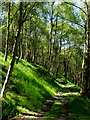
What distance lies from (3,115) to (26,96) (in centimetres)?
312

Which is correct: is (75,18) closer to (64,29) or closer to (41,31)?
(64,29)

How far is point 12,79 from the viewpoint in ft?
34.1

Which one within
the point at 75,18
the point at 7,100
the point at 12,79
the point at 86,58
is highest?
the point at 75,18

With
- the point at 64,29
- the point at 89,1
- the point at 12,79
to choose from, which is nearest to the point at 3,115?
the point at 12,79

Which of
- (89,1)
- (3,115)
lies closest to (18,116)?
(3,115)

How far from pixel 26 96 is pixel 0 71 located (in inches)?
106

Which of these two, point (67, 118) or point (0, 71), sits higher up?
point (0, 71)

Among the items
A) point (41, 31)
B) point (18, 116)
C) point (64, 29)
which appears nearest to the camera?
point (18, 116)

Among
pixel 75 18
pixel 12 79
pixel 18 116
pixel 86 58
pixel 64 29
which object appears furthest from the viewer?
pixel 64 29

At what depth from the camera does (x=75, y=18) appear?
1575 cm

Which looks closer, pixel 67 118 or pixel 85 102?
pixel 67 118

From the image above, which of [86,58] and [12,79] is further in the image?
[86,58]

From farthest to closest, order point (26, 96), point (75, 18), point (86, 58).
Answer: point (75, 18) → point (86, 58) → point (26, 96)

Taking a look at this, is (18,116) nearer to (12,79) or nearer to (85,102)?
(12,79)
